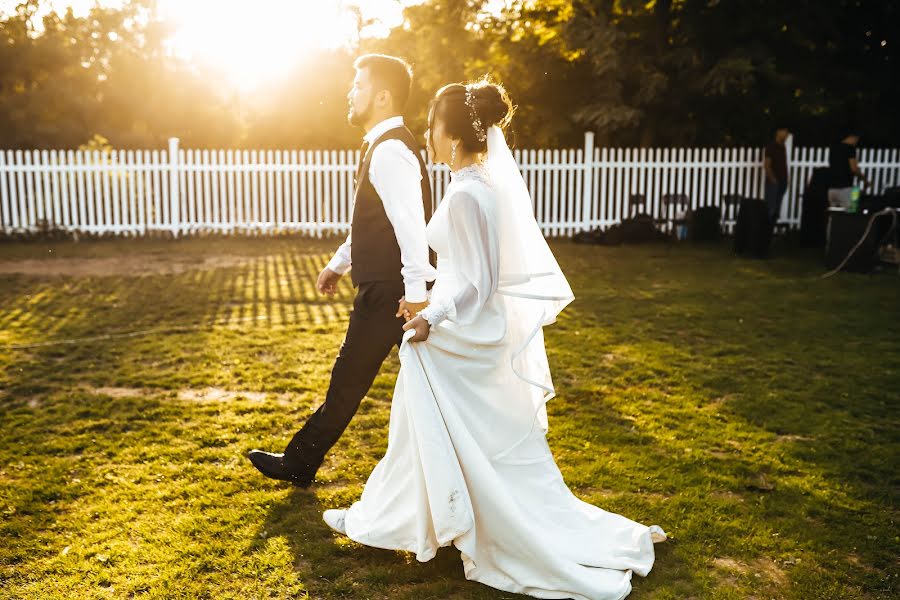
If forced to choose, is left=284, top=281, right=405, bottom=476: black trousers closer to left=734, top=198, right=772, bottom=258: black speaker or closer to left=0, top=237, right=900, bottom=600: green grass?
left=0, top=237, right=900, bottom=600: green grass

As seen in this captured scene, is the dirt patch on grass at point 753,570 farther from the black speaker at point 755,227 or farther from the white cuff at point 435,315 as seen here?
the black speaker at point 755,227

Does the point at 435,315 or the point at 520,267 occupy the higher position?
the point at 520,267

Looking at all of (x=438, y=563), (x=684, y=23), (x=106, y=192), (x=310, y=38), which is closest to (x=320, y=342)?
(x=438, y=563)

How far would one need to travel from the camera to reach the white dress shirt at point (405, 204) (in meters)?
3.79

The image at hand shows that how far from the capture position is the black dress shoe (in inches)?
170

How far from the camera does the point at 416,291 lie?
378cm

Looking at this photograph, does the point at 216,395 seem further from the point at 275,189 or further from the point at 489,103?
the point at 275,189

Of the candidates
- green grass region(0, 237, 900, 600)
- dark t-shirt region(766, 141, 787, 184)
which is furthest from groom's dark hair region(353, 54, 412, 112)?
dark t-shirt region(766, 141, 787, 184)

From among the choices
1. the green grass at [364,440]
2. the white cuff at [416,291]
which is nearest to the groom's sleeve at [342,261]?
the white cuff at [416,291]

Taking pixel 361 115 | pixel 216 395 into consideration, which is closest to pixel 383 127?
pixel 361 115

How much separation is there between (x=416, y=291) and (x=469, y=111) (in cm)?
85

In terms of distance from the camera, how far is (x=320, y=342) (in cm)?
747

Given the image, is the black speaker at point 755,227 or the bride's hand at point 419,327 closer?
the bride's hand at point 419,327

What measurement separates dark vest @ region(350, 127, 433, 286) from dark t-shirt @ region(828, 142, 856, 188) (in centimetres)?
1123
